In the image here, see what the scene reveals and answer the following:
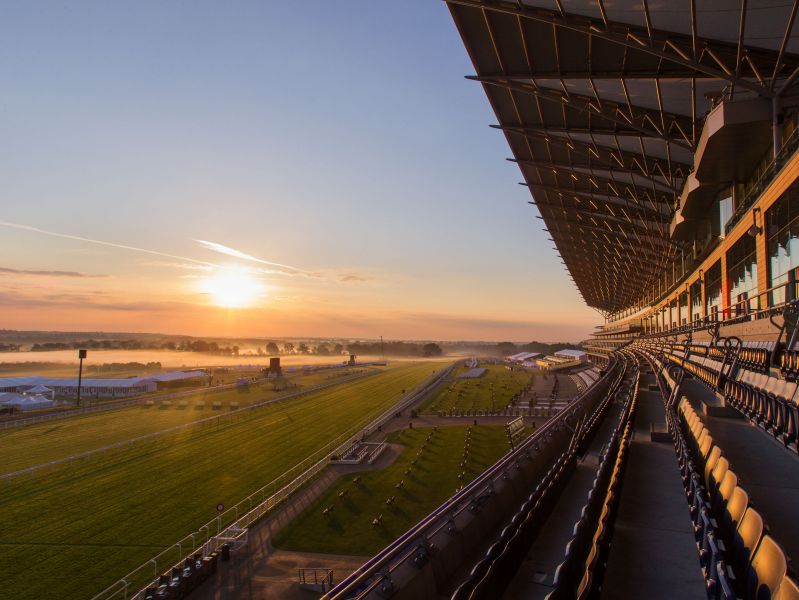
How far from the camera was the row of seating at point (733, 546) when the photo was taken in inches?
131

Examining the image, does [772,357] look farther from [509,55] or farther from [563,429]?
[509,55]

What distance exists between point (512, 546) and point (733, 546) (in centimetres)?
192

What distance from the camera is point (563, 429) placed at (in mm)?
12305

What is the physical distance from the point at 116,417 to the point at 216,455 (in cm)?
1935

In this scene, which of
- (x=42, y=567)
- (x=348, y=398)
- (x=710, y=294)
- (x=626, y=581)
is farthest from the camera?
(x=348, y=398)

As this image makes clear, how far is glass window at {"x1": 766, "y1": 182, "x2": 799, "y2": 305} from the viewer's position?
13.0 metres

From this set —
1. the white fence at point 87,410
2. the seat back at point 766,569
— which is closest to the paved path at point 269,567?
the seat back at point 766,569

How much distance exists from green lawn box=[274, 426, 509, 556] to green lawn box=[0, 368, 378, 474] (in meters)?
18.8

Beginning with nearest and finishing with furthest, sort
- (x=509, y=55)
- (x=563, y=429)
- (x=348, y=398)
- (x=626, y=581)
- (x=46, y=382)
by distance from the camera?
(x=626, y=581), (x=563, y=429), (x=509, y=55), (x=348, y=398), (x=46, y=382)

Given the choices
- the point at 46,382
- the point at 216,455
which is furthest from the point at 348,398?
the point at 46,382

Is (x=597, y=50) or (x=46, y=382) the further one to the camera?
(x=46, y=382)

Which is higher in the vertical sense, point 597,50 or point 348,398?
point 597,50

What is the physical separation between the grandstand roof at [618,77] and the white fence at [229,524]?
58.4ft

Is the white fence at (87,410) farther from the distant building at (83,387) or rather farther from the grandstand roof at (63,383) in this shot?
the grandstand roof at (63,383)
